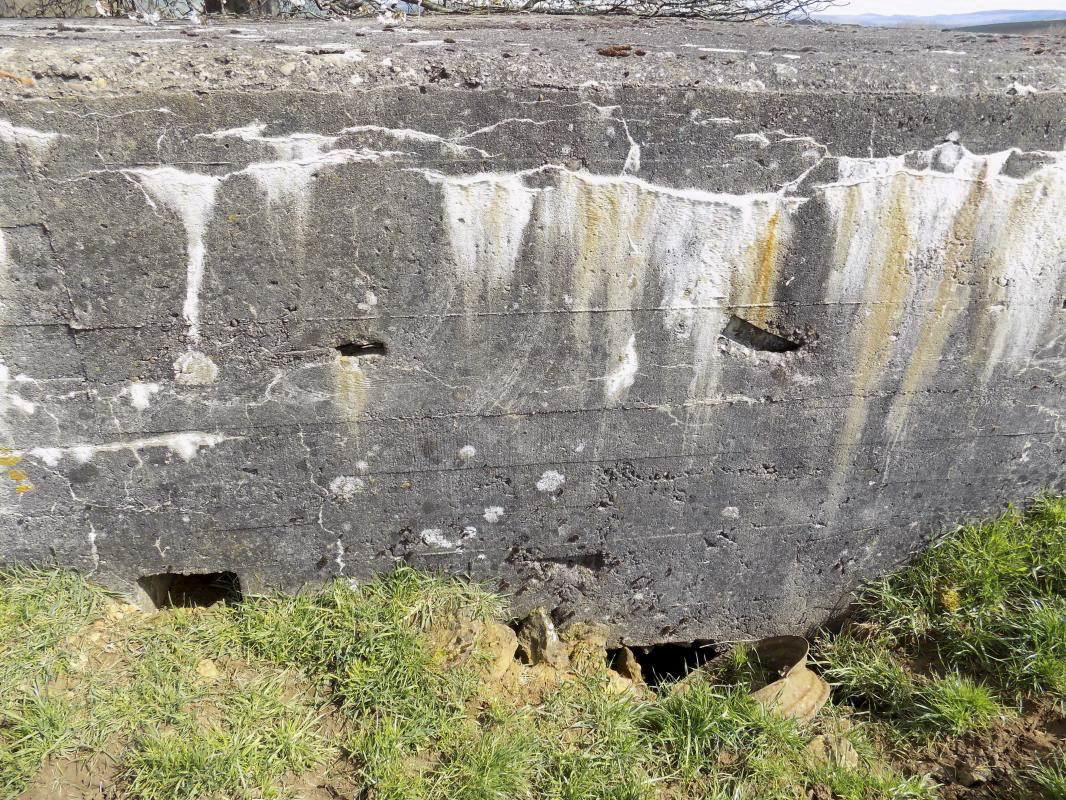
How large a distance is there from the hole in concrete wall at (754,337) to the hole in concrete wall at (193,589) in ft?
5.91

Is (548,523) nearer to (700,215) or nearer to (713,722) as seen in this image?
(713,722)

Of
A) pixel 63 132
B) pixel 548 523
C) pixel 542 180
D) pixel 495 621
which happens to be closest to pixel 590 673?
pixel 495 621

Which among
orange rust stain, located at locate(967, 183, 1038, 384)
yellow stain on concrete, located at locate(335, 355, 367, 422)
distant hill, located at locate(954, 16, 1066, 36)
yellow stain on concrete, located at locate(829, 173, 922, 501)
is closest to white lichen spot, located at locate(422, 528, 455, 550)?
yellow stain on concrete, located at locate(335, 355, 367, 422)

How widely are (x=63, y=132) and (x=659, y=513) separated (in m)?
2.02

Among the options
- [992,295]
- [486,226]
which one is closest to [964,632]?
[992,295]

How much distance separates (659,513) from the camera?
2494 millimetres

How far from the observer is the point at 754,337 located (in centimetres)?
223

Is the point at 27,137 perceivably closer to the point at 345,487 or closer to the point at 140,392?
the point at 140,392

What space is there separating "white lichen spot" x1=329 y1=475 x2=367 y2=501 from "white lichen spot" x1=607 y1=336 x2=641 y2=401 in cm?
83

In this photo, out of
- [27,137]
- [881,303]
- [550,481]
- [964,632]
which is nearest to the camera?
[27,137]

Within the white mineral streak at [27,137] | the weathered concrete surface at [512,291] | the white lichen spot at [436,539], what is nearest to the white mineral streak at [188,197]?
the weathered concrete surface at [512,291]

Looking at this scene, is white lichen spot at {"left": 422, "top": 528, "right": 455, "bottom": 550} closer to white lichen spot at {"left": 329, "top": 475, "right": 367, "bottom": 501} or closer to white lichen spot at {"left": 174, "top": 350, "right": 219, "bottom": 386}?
white lichen spot at {"left": 329, "top": 475, "right": 367, "bottom": 501}

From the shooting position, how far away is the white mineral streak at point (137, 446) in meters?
2.11

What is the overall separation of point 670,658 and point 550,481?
1.09 metres
